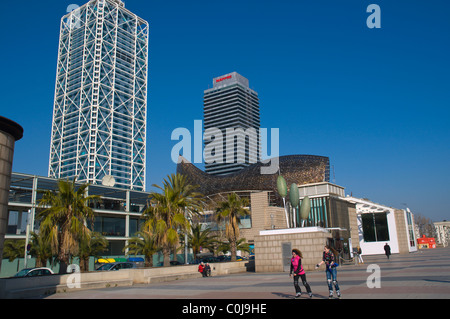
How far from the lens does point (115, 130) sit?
160 m

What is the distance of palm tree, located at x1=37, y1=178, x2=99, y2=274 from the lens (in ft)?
63.1

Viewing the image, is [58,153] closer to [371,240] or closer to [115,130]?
[115,130]

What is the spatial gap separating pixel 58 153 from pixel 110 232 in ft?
408

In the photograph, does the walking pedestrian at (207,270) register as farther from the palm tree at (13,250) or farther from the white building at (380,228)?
the white building at (380,228)

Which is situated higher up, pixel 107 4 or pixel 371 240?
pixel 107 4

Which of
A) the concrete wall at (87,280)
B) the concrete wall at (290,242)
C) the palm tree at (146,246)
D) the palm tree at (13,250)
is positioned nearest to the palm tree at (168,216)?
the concrete wall at (87,280)

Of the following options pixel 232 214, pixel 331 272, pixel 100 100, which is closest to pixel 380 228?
pixel 232 214

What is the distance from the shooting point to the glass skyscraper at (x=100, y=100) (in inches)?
6029

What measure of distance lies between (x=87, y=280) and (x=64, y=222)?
3342 millimetres

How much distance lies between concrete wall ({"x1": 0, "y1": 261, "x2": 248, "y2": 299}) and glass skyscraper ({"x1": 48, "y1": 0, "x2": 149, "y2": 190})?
133252mm

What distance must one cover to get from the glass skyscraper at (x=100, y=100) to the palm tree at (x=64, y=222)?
135m
